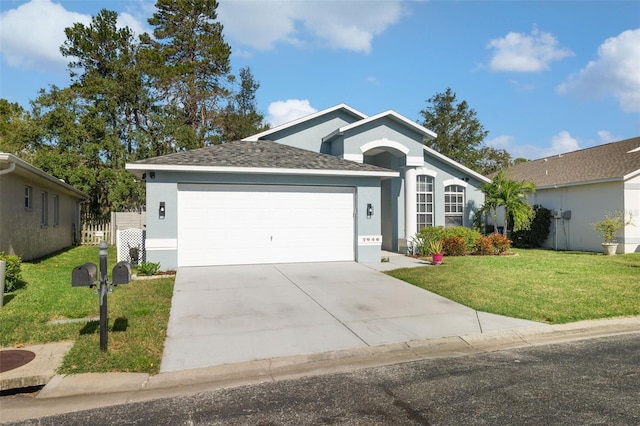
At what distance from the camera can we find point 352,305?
7.98 metres

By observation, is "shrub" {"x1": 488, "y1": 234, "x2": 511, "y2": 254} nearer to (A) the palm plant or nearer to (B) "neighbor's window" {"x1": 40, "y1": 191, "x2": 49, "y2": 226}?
(A) the palm plant

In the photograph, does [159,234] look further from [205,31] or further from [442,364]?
[205,31]

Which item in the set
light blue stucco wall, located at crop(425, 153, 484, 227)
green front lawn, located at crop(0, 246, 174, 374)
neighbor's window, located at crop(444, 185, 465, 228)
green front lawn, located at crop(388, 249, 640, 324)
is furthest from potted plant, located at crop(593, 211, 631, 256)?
green front lawn, located at crop(0, 246, 174, 374)

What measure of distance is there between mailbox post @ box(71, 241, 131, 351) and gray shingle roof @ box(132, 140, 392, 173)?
6.72 m

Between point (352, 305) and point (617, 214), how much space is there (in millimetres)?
14689

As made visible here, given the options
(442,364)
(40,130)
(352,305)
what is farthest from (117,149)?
(442,364)

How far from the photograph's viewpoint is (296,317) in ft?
23.5

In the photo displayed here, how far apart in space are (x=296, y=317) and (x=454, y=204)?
46.1 feet

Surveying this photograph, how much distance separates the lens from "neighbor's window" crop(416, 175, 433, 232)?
60.4 feet

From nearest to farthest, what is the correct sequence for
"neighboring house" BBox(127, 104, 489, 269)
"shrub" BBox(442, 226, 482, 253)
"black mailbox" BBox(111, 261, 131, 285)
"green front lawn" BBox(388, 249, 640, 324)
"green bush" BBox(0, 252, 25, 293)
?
"black mailbox" BBox(111, 261, 131, 285) → "green front lawn" BBox(388, 249, 640, 324) → "green bush" BBox(0, 252, 25, 293) → "neighboring house" BBox(127, 104, 489, 269) → "shrub" BBox(442, 226, 482, 253)

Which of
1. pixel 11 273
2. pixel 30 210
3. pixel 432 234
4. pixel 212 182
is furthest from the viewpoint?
pixel 432 234

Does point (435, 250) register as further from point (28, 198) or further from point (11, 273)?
point (28, 198)

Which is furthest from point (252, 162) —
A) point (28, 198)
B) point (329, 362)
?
point (329, 362)

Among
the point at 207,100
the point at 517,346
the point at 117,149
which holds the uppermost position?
the point at 207,100
